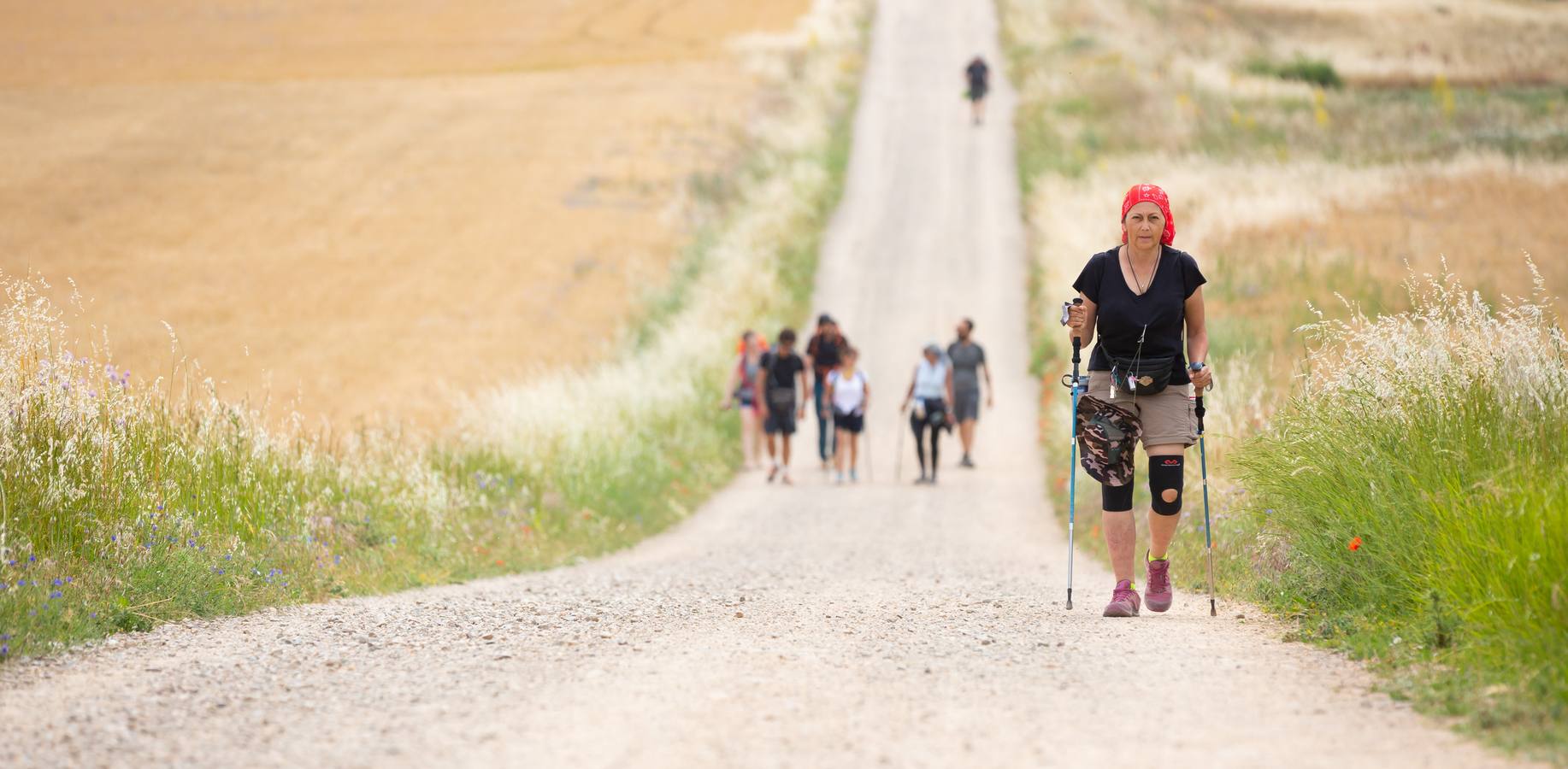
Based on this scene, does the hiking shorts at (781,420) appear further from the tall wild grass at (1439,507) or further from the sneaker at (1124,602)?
the sneaker at (1124,602)

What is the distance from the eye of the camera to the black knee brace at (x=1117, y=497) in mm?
7246

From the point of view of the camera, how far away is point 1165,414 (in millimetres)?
7082

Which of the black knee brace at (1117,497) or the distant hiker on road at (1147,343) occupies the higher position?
the distant hiker on road at (1147,343)

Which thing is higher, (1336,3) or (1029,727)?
(1336,3)

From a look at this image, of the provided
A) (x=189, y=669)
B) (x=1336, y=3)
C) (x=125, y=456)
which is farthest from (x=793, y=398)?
(x=1336, y=3)

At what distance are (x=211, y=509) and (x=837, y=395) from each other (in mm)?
9903

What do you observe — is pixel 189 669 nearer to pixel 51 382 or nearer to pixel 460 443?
pixel 51 382

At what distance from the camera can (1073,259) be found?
87.5ft

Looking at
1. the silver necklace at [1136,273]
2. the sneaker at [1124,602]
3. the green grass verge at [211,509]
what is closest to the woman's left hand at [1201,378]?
the silver necklace at [1136,273]

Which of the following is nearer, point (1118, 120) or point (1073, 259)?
point (1073, 259)

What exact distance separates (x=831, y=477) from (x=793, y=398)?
1.38 m

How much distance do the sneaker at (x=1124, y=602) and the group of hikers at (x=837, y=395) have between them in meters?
10.2

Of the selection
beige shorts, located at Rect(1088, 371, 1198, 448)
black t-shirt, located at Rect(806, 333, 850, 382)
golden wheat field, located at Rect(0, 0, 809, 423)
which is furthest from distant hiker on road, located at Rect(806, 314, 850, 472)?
beige shorts, located at Rect(1088, 371, 1198, 448)

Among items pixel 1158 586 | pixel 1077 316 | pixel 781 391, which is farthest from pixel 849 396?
pixel 1077 316
